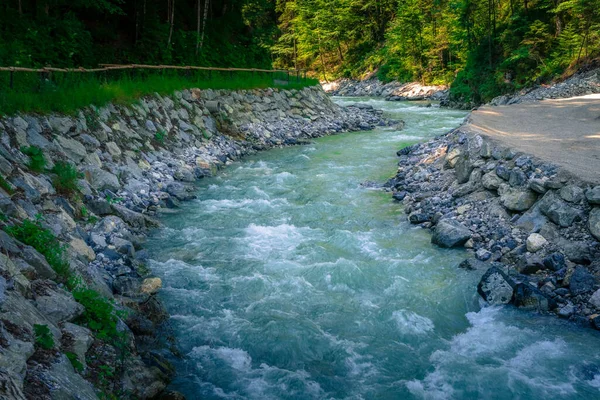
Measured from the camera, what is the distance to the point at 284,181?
512 inches

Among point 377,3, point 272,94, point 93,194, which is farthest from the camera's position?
point 377,3

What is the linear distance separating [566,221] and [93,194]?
818 centimetres

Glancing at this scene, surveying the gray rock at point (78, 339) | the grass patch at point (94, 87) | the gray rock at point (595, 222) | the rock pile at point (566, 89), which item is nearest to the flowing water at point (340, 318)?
the gray rock at point (78, 339)

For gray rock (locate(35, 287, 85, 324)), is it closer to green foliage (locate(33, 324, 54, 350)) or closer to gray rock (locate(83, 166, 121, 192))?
green foliage (locate(33, 324, 54, 350))

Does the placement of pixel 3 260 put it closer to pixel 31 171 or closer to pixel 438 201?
pixel 31 171

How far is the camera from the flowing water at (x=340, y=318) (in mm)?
5074

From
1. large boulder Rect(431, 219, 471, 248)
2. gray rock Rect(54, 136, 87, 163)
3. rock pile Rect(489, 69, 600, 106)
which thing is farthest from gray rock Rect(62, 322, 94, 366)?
rock pile Rect(489, 69, 600, 106)

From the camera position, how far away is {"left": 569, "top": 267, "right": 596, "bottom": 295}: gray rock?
6328 millimetres

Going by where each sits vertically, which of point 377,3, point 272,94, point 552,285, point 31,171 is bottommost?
point 552,285

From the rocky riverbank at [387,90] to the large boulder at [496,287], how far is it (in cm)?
2926

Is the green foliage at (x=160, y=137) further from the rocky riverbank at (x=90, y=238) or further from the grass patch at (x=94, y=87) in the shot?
the grass patch at (x=94, y=87)

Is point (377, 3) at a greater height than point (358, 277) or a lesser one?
greater

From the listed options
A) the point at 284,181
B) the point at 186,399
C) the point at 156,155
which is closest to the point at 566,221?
the point at 186,399

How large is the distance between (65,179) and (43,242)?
9.32 ft
